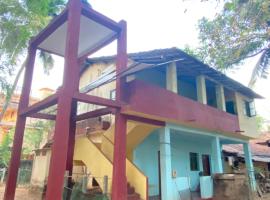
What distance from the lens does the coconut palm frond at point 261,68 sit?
13477mm

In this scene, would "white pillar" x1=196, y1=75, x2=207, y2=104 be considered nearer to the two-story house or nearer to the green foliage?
the two-story house

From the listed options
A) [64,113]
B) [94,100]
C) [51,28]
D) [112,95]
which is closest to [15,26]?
[51,28]

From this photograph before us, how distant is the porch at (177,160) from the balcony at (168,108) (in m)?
0.65

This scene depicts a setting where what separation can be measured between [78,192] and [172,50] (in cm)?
668

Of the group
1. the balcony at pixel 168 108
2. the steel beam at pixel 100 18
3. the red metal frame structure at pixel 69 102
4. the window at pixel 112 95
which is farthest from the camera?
the window at pixel 112 95

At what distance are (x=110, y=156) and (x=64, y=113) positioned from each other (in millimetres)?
4790

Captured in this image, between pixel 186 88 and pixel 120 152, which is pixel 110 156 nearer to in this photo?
pixel 120 152

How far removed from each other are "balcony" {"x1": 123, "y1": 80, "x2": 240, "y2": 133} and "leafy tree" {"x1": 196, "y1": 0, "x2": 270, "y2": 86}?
9.16 ft

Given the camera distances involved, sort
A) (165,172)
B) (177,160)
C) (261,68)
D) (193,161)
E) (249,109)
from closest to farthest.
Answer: (165,172) → (261,68) → (177,160) → (193,161) → (249,109)

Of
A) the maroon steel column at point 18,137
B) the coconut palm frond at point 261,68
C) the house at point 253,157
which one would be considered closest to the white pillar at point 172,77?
the coconut palm frond at point 261,68

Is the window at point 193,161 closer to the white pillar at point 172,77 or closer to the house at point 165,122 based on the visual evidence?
the house at point 165,122

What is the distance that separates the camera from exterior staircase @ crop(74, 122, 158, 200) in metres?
9.18

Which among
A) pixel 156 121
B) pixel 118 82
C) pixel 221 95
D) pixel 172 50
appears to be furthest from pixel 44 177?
pixel 221 95

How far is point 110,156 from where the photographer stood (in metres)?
10.6
